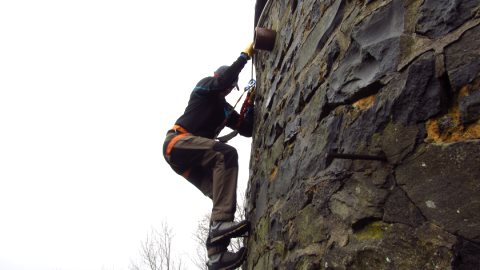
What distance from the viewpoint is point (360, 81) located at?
6.06 ft

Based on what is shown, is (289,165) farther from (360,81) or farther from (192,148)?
(192,148)

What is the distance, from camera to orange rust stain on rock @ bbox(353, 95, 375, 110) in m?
1.77

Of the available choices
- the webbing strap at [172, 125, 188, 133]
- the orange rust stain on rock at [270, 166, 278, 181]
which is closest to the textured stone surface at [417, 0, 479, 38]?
the orange rust stain on rock at [270, 166, 278, 181]

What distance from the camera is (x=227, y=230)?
3.34m

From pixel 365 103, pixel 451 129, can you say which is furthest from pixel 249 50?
pixel 451 129

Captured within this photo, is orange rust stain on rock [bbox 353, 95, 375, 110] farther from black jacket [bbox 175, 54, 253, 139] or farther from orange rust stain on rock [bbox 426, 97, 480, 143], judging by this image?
black jacket [bbox 175, 54, 253, 139]

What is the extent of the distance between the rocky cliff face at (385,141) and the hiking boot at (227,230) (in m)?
0.73

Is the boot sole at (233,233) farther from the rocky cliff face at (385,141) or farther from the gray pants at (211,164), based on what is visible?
the rocky cliff face at (385,141)

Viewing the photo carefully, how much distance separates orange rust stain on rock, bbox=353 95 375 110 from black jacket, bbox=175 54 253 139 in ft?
7.18

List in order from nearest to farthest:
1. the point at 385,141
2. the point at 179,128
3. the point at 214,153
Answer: the point at 385,141
the point at 214,153
the point at 179,128

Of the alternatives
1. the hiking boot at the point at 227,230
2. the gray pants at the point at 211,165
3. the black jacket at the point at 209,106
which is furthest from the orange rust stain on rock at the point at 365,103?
the black jacket at the point at 209,106

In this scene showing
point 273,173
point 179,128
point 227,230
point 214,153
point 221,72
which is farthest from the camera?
point 221,72

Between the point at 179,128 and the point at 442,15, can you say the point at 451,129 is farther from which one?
the point at 179,128

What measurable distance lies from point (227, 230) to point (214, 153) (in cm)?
69
